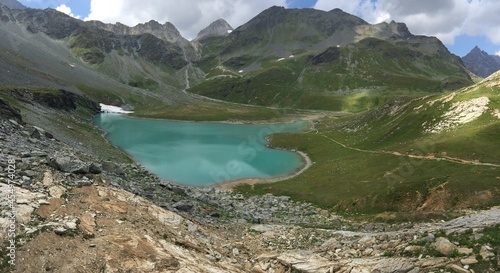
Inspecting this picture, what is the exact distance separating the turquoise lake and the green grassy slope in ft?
37.6

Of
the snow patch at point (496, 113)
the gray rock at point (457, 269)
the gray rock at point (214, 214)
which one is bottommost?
the gray rock at point (214, 214)

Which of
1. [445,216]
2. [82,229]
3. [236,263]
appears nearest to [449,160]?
[445,216]

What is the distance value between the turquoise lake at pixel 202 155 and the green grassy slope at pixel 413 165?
11463 millimetres

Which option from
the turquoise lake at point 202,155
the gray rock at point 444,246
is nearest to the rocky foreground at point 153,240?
the gray rock at point 444,246

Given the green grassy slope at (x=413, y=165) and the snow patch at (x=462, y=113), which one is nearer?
the green grassy slope at (x=413, y=165)

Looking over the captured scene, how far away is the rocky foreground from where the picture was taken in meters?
19.7

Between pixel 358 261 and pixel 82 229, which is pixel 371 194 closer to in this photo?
pixel 358 261

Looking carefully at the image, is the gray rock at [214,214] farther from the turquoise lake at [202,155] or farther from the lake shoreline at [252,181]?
the turquoise lake at [202,155]

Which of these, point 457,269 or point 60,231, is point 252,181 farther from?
point 457,269

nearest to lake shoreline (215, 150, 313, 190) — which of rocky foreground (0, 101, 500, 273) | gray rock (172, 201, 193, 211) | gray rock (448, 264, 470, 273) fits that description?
gray rock (172, 201, 193, 211)

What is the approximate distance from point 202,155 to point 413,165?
6771 cm

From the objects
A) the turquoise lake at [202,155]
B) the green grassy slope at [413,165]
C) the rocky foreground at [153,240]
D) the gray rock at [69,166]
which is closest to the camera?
the rocky foreground at [153,240]

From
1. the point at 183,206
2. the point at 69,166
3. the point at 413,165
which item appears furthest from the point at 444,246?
the point at 413,165

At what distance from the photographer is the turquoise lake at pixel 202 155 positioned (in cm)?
8650
